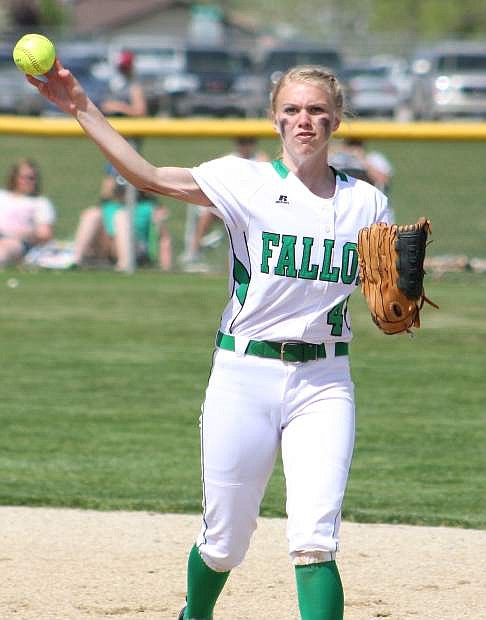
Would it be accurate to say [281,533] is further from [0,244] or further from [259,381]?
[0,244]

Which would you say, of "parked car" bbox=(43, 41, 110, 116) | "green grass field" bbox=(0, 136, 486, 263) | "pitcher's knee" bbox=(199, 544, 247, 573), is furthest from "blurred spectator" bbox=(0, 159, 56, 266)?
"parked car" bbox=(43, 41, 110, 116)

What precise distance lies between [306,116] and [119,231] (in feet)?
30.1

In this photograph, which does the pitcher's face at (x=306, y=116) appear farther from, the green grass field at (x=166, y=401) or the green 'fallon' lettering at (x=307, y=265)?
the green grass field at (x=166, y=401)

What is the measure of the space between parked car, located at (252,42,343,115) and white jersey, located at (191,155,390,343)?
974 inches

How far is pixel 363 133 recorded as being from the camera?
1273 centimetres

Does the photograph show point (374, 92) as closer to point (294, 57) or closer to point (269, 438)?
point (294, 57)

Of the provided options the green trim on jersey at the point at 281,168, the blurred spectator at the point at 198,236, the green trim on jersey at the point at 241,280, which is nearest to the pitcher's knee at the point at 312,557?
the green trim on jersey at the point at 241,280

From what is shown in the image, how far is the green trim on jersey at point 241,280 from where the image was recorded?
158 inches

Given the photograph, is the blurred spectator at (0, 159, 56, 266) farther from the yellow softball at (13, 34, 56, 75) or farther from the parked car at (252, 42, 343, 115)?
the parked car at (252, 42, 343, 115)

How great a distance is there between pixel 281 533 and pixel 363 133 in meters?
7.44

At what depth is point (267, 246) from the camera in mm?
3977

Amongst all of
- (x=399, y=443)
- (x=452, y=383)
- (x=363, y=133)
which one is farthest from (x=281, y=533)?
(x=363, y=133)

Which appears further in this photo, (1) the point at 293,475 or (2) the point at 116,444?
(2) the point at 116,444

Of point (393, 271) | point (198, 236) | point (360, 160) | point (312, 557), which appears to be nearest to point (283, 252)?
point (393, 271)
